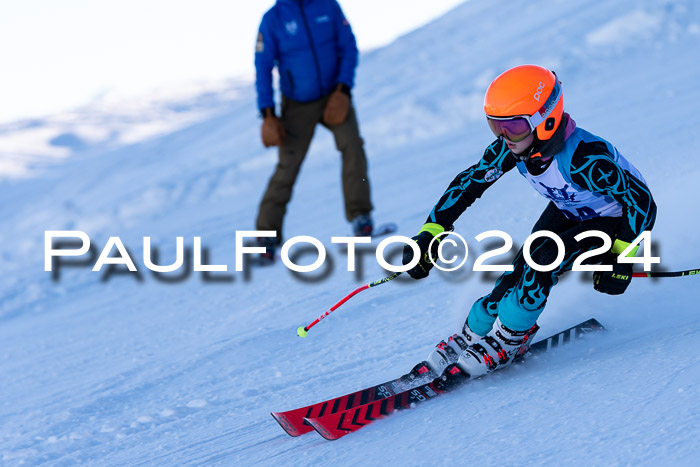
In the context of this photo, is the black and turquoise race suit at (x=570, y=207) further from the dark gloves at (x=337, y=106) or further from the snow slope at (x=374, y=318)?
the dark gloves at (x=337, y=106)

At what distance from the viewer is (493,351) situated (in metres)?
2.91

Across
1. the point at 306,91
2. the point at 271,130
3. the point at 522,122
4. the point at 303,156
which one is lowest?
the point at 522,122

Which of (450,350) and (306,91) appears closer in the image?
(450,350)

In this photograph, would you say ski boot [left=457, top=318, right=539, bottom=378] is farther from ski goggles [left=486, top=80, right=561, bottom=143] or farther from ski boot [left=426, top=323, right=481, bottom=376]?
ski goggles [left=486, top=80, right=561, bottom=143]

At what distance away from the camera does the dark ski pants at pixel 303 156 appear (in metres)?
5.54

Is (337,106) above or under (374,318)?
above

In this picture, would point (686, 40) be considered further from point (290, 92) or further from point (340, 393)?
point (340, 393)

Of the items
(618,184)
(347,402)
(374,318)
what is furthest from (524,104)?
(374,318)

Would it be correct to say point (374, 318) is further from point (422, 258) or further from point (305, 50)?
point (305, 50)

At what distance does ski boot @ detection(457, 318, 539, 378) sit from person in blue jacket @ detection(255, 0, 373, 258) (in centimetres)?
287

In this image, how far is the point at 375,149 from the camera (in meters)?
10.4

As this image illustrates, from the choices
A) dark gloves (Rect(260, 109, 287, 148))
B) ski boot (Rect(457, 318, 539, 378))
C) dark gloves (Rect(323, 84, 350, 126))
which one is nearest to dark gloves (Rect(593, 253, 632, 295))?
ski boot (Rect(457, 318, 539, 378))

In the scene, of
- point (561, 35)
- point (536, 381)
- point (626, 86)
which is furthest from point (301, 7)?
point (561, 35)

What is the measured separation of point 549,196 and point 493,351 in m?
0.70
